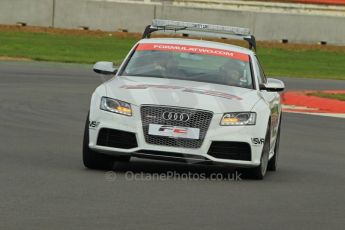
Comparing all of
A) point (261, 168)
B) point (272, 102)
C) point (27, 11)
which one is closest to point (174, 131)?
point (261, 168)

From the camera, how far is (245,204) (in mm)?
11156

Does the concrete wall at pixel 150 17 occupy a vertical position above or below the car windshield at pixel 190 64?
below

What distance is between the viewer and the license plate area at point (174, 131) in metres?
12.7

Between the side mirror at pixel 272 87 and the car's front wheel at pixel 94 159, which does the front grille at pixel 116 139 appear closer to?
the car's front wheel at pixel 94 159

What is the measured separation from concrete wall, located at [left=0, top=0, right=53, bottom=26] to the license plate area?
3721 centimetres

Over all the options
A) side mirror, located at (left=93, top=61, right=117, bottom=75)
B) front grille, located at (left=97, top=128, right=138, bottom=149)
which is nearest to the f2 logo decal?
front grille, located at (left=97, top=128, right=138, bottom=149)

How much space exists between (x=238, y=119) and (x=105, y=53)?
1190 inches

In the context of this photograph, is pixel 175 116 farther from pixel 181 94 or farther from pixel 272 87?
pixel 272 87

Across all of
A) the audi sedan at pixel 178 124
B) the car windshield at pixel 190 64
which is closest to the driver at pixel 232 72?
Answer: the car windshield at pixel 190 64

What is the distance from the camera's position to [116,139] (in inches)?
508

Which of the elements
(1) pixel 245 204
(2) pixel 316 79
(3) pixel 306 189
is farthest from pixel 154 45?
(2) pixel 316 79

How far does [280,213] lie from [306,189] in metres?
2.12

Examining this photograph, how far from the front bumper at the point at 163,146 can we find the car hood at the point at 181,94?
0.16m

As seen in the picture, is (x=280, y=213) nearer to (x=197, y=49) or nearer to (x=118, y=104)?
(x=118, y=104)
